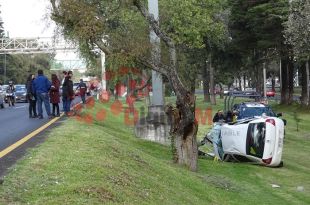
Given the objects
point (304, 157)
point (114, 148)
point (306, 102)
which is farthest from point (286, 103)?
point (114, 148)

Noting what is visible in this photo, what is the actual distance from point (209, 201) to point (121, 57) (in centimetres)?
566

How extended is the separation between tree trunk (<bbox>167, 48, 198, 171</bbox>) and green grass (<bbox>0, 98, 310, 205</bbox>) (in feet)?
1.27

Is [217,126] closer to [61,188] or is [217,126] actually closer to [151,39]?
[151,39]

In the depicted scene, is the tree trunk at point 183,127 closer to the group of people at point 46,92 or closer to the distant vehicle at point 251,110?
the group of people at point 46,92

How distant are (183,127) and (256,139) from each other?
519 centimetres

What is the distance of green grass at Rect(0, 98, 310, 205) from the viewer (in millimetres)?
7270

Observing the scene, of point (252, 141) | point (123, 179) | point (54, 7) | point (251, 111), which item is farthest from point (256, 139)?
point (123, 179)

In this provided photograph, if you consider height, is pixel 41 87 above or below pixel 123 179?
above

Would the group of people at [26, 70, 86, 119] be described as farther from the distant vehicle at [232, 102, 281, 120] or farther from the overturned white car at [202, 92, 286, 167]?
the distant vehicle at [232, 102, 281, 120]

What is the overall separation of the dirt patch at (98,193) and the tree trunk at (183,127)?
6.28 metres

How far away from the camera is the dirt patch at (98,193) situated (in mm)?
7122

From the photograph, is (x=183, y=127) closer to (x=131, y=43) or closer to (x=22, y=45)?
(x=131, y=43)

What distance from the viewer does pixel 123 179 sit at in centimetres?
881

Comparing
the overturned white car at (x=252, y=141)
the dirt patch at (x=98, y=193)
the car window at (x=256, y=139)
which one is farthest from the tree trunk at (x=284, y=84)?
the dirt patch at (x=98, y=193)
